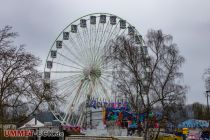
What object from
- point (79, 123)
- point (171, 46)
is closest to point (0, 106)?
point (171, 46)

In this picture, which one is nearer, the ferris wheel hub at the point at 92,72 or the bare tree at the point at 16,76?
the bare tree at the point at 16,76

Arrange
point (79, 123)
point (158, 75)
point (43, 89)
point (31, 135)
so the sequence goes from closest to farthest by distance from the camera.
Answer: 1. point (31, 135)
2. point (43, 89)
3. point (158, 75)
4. point (79, 123)

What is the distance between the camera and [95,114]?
76.6 m

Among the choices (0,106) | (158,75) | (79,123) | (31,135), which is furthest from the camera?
(79,123)

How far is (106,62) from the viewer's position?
5666cm

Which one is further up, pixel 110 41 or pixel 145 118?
pixel 110 41

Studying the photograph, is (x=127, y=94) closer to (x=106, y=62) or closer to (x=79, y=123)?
(x=106, y=62)

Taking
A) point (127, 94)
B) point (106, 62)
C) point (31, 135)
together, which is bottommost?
point (31, 135)

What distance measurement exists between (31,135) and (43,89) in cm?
1669

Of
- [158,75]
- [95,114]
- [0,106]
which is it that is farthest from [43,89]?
[95,114]

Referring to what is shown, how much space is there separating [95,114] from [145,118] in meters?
24.1

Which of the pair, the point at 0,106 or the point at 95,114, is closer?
the point at 0,106

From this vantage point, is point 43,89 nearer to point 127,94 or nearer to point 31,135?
point 127,94

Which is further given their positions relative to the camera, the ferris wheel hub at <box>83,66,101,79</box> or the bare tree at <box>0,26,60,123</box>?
the ferris wheel hub at <box>83,66,101,79</box>
